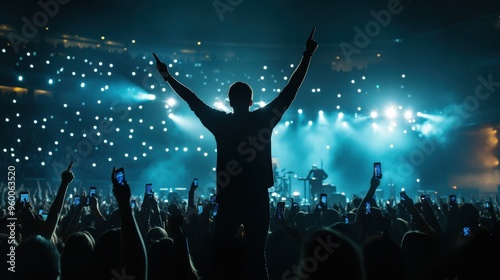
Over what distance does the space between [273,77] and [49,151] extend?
24.2 m

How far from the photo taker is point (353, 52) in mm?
44812

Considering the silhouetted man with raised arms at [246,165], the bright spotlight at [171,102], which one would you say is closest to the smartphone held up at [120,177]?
the silhouetted man with raised arms at [246,165]

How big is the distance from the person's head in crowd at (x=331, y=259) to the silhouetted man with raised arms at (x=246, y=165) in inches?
62.4

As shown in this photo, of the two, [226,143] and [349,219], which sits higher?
[226,143]

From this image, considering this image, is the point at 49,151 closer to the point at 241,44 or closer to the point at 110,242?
the point at 241,44

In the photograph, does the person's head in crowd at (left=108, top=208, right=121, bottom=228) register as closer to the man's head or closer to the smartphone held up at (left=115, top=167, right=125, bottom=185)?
the man's head

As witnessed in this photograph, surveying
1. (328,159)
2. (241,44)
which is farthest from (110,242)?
(241,44)

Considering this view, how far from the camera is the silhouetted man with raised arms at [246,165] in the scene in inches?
146

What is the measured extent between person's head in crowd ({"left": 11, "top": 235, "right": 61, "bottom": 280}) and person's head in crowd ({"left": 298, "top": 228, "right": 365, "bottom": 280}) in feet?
5.15

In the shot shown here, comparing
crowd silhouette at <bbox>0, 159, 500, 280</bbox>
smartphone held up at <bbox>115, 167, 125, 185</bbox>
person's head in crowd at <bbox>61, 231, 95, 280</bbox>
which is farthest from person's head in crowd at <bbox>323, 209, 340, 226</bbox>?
smartphone held up at <bbox>115, 167, 125, 185</bbox>

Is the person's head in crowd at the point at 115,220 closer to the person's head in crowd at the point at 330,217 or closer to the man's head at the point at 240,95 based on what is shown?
the man's head at the point at 240,95

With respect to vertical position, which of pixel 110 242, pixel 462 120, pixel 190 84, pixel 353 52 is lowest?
pixel 110 242

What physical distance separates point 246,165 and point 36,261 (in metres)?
1.99

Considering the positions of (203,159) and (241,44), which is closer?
(203,159)
